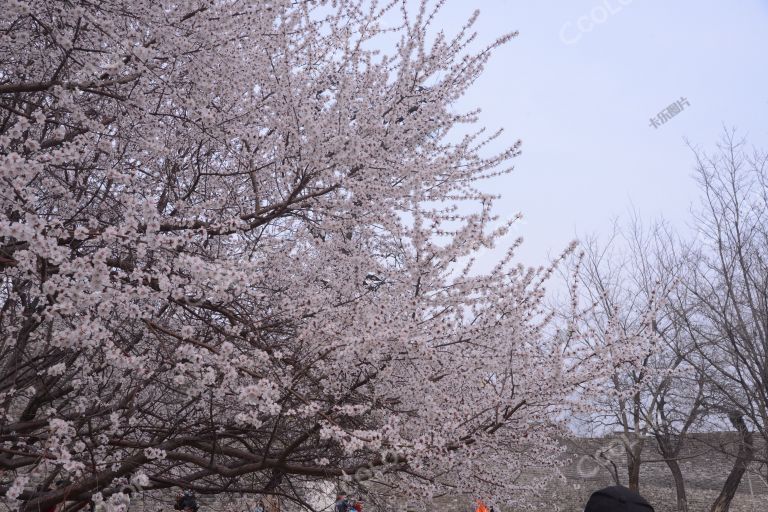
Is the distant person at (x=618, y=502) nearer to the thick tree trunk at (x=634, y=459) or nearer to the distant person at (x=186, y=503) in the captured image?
the distant person at (x=186, y=503)

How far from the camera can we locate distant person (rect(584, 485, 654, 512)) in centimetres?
174

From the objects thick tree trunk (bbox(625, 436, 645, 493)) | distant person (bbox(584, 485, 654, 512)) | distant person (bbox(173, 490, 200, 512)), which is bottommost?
thick tree trunk (bbox(625, 436, 645, 493))

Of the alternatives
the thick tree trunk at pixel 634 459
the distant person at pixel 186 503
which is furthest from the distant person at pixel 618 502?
the thick tree trunk at pixel 634 459

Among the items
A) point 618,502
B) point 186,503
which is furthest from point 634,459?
point 618,502

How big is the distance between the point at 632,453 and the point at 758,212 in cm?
695

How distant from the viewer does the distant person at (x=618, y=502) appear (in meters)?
1.74

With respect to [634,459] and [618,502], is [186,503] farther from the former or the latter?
[634,459]

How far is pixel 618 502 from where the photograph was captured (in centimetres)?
176

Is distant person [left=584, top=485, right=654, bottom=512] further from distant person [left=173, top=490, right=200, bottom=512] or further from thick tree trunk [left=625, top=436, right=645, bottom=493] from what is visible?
thick tree trunk [left=625, top=436, right=645, bottom=493]

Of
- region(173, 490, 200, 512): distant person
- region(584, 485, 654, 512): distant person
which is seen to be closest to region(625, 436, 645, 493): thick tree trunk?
region(173, 490, 200, 512): distant person

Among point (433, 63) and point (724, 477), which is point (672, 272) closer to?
point (724, 477)

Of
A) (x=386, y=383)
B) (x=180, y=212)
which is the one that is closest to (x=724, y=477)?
(x=386, y=383)

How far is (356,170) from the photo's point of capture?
462 cm

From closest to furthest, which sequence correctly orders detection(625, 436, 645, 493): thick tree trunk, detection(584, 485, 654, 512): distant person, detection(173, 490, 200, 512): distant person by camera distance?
detection(584, 485, 654, 512): distant person, detection(173, 490, 200, 512): distant person, detection(625, 436, 645, 493): thick tree trunk
